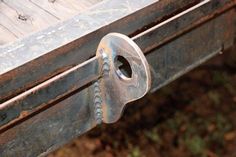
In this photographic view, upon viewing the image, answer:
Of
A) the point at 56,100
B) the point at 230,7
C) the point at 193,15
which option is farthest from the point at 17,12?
the point at 230,7

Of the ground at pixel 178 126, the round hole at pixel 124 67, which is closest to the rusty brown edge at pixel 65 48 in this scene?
the round hole at pixel 124 67

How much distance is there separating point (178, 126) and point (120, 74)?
4417 millimetres

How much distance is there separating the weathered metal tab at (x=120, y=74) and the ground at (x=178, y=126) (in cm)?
376

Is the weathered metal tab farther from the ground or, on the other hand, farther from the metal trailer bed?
the ground

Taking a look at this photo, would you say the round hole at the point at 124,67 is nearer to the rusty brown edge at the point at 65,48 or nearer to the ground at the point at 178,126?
the rusty brown edge at the point at 65,48

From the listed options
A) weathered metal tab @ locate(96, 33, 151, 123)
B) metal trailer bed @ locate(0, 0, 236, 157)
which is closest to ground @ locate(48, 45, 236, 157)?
metal trailer bed @ locate(0, 0, 236, 157)

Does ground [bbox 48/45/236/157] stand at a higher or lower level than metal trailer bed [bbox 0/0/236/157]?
lower

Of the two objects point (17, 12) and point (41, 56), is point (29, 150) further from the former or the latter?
point (17, 12)

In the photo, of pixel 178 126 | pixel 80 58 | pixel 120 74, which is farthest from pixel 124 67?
pixel 178 126

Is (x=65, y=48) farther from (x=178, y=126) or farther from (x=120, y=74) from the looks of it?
(x=178, y=126)

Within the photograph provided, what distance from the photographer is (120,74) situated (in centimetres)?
215

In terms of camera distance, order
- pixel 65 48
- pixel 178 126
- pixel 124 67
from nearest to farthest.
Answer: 1. pixel 65 48
2. pixel 124 67
3. pixel 178 126

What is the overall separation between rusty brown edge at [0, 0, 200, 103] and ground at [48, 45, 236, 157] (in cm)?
388

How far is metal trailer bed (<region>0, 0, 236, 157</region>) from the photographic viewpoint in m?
2.00
